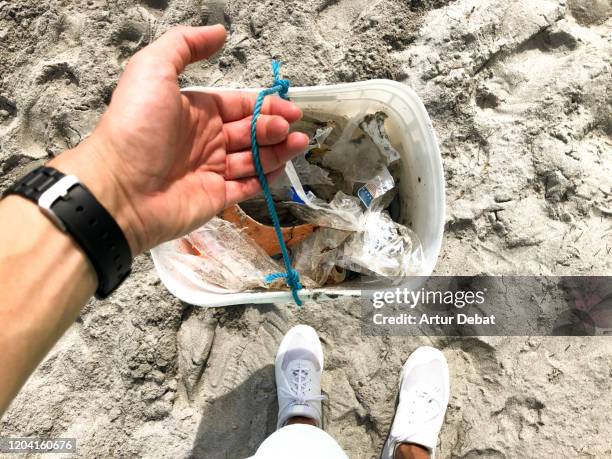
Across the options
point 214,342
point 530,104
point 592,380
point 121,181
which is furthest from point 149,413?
point 530,104

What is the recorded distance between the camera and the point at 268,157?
118 centimetres

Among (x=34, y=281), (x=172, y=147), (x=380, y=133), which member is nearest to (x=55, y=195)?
(x=34, y=281)

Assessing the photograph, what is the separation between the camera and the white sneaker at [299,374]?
1.46 metres

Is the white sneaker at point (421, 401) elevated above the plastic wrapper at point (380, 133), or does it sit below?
below

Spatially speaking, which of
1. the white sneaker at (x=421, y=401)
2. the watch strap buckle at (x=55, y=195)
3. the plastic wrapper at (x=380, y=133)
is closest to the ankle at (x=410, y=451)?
the white sneaker at (x=421, y=401)

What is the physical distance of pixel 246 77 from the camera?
5.27 ft

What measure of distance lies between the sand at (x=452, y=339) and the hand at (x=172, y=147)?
0.49m

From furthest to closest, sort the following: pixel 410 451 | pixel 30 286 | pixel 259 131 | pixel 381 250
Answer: pixel 410 451 < pixel 381 250 < pixel 259 131 < pixel 30 286

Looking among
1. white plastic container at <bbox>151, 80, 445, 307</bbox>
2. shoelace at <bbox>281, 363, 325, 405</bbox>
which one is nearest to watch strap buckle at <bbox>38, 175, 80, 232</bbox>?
white plastic container at <bbox>151, 80, 445, 307</bbox>

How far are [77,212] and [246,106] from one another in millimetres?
532

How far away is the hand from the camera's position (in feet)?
3.17

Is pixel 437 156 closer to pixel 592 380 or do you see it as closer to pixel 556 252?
pixel 556 252

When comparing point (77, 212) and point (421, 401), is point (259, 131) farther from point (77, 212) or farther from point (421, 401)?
→ point (421, 401)

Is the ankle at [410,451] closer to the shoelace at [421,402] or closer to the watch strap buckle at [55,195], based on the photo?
the shoelace at [421,402]
